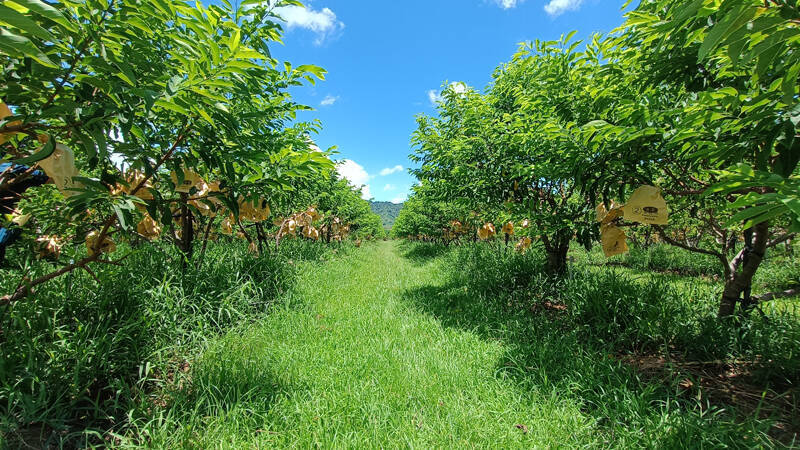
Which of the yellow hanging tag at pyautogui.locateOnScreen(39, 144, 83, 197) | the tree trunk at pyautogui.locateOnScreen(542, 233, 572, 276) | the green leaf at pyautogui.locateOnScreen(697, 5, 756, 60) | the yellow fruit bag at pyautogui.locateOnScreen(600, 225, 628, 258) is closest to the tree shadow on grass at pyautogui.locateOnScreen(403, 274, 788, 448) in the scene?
the tree trunk at pyautogui.locateOnScreen(542, 233, 572, 276)

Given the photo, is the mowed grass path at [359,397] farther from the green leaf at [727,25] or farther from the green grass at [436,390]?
the green leaf at [727,25]

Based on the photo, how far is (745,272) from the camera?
2.67 m

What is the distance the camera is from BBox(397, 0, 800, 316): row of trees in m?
1.00

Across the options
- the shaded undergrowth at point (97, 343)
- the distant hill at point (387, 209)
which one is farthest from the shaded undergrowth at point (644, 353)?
the distant hill at point (387, 209)

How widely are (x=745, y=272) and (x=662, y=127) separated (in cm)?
195

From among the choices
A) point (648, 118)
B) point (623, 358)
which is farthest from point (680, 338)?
point (648, 118)

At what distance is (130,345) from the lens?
2328 millimetres

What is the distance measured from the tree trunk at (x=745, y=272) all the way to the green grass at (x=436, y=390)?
0.47 metres

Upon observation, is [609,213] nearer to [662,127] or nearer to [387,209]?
[662,127]

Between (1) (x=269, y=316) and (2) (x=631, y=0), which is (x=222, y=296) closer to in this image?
(1) (x=269, y=316)

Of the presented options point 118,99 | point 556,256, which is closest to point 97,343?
point 118,99

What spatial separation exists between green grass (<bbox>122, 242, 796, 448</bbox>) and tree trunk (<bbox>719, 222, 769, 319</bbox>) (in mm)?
466

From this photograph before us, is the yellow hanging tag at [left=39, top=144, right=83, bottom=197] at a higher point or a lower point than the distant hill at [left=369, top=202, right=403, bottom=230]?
lower

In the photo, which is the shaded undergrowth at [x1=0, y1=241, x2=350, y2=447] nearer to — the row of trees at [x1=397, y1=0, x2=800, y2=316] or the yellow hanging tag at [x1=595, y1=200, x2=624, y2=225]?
the row of trees at [x1=397, y1=0, x2=800, y2=316]
